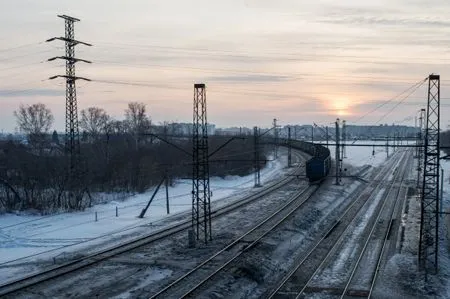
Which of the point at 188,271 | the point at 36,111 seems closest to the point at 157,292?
the point at 188,271

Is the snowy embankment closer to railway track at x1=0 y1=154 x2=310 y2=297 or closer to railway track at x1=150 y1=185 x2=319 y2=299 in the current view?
railway track at x1=0 y1=154 x2=310 y2=297

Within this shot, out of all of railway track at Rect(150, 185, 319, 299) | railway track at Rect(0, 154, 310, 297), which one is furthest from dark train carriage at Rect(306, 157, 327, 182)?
railway track at Rect(0, 154, 310, 297)

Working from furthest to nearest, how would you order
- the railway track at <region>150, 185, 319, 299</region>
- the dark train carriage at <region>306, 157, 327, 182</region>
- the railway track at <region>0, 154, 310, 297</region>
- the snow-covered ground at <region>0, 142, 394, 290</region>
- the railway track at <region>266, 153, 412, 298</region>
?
1. the dark train carriage at <region>306, 157, 327, 182</region>
2. the snow-covered ground at <region>0, 142, 394, 290</region>
3. the railway track at <region>266, 153, 412, 298</region>
4. the railway track at <region>0, 154, 310, 297</region>
5. the railway track at <region>150, 185, 319, 299</region>

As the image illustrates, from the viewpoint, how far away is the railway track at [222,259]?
21.8m

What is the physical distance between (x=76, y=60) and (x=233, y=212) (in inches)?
687

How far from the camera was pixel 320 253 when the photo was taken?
99.0 ft

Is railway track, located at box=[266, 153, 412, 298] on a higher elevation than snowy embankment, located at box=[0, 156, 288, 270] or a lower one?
lower

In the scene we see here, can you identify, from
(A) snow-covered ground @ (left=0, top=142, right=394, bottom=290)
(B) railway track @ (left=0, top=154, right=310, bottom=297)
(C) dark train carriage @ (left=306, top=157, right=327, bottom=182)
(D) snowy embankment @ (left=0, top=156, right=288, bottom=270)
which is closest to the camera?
(B) railway track @ (left=0, top=154, right=310, bottom=297)

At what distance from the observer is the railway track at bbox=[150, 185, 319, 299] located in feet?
71.4

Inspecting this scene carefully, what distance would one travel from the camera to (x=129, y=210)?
45.5 m

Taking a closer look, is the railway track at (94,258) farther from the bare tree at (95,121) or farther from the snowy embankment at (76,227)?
the bare tree at (95,121)

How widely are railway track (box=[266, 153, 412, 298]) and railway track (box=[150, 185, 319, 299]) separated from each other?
2.84 meters

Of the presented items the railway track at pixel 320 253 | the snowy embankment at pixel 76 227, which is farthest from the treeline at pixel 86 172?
the railway track at pixel 320 253

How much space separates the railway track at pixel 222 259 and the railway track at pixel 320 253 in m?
2.84
